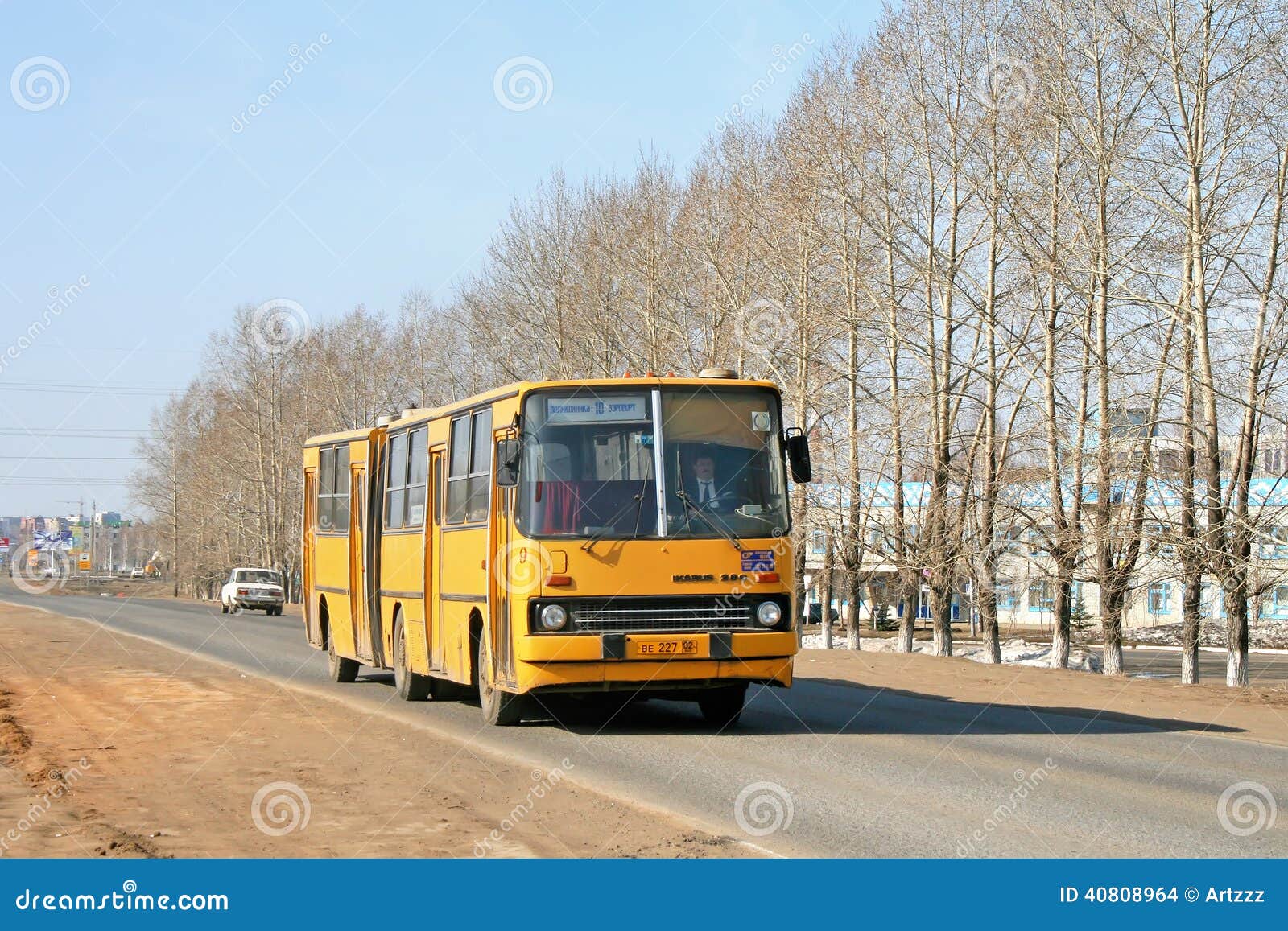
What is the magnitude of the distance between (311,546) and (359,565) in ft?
10.5

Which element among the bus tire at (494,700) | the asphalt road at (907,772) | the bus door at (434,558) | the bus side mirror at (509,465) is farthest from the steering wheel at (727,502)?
the bus door at (434,558)

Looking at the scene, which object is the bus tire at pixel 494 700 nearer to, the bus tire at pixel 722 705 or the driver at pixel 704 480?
the bus tire at pixel 722 705

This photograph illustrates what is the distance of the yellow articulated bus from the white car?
47955mm

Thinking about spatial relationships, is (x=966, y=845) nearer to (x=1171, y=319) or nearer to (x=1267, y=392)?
(x=1267, y=392)

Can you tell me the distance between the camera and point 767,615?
47.6 ft

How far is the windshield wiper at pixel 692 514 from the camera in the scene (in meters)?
14.4

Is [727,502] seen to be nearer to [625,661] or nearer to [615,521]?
[615,521]

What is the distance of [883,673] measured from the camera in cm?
2661

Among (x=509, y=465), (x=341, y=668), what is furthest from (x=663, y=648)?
(x=341, y=668)

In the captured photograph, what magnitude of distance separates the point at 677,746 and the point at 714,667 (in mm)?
800

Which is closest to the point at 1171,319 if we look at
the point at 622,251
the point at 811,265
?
the point at 811,265

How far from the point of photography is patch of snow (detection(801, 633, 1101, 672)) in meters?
40.5

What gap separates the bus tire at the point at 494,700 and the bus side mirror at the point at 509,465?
1.93 meters

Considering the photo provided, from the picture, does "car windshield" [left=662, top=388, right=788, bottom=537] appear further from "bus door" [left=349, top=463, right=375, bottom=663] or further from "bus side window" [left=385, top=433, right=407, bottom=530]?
"bus door" [left=349, top=463, right=375, bottom=663]
